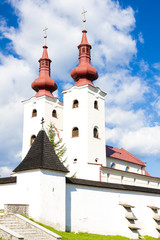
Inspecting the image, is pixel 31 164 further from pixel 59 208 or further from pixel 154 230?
pixel 154 230

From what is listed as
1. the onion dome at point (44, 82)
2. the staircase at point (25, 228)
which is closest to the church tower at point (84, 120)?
the onion dome at point (44, 82)

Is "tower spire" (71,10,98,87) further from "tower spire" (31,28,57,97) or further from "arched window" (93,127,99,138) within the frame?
"tower spire" (31,28,57,97)

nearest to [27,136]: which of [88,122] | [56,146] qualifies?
[56,146]

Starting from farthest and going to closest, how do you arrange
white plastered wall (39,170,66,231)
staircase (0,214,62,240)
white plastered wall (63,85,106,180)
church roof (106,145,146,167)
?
church roof (106,145,146,167) < white plastered wall (63,85,106,180) < white plastered wall (39,170,66,231) < staircase (0,214,62,240)

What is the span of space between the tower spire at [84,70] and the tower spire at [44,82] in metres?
4.41

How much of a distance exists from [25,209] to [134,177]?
64.3 ft

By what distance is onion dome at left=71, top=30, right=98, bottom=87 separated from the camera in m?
30.9

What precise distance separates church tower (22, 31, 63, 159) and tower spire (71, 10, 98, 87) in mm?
4523

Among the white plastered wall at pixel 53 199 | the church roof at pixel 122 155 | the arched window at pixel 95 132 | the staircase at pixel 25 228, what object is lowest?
the staircase at pixel 25 228

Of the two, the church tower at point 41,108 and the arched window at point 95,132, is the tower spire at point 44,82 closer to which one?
the church tower at point 41,108

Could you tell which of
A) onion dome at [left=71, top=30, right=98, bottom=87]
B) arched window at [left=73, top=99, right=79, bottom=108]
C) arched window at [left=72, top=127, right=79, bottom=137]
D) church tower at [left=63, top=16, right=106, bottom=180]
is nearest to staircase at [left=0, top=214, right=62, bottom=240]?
church tower at [left=63, top=16, right=106, bottom=180]

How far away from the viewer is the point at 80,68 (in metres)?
31.0

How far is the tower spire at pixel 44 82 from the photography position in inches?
1388

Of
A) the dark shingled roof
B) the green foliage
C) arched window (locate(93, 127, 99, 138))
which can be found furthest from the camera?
arched window (locate(93, 127, 99, 138))
